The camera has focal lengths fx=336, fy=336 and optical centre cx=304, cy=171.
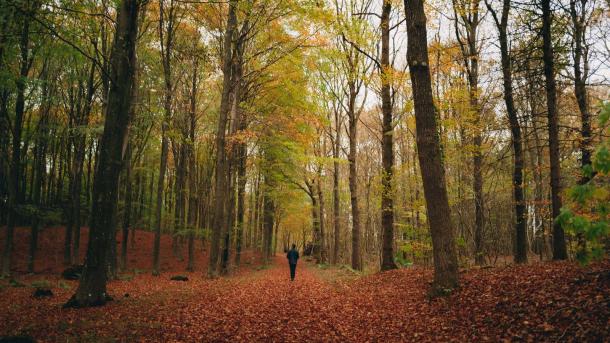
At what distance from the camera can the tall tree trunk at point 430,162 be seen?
7156 millimetres

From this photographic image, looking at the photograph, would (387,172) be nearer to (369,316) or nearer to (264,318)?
(369,316)

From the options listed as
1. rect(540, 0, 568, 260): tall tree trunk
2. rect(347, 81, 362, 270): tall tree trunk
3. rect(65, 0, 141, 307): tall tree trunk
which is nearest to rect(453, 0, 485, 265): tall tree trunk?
rect(540, 0, 568, 260): tall tree trunk

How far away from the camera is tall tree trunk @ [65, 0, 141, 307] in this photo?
785cm

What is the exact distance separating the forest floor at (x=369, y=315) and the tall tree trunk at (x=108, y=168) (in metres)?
0.53

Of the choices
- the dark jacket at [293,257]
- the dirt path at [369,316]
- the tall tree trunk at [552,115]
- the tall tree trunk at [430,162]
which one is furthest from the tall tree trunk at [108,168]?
the tall tree trunk at [552,115]

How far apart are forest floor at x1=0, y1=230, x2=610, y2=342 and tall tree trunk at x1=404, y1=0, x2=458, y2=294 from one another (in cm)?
53

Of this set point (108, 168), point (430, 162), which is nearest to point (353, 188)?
point (430, 162)

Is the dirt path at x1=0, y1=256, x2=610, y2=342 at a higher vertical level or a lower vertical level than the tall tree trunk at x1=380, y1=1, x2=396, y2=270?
lower

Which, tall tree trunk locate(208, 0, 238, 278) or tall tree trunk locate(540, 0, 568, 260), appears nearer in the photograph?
tall tree trunk locate(540, 0, 568, 260)

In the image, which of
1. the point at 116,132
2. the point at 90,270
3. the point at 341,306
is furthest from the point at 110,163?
the point at 341,306

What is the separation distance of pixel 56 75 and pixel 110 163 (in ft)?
→ 41.7

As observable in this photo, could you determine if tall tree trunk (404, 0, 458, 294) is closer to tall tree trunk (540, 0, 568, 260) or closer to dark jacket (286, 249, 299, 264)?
tall tree trunk (540, 0, 568, 260)

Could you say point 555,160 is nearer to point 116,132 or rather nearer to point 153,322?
point 153,322

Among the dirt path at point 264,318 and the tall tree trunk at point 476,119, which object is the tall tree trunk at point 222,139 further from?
the tall tree trunk at point 476,119
